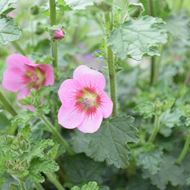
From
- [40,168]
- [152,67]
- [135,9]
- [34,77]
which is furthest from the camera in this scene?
[152,67]

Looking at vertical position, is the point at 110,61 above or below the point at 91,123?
above

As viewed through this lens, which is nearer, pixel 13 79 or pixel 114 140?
pixel 114 140

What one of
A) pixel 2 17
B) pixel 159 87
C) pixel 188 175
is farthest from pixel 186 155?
pixel 2 17

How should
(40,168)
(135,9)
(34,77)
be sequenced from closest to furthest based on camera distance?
(40,168)
(135,9)
(34,77)

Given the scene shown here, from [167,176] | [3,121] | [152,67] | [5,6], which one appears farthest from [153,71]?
[5,6]

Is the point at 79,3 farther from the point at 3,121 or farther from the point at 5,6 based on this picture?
A: the point at 3,121

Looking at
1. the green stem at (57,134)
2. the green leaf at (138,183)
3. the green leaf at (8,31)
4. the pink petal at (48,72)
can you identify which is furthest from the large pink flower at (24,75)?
the green leaf at (138,183)
